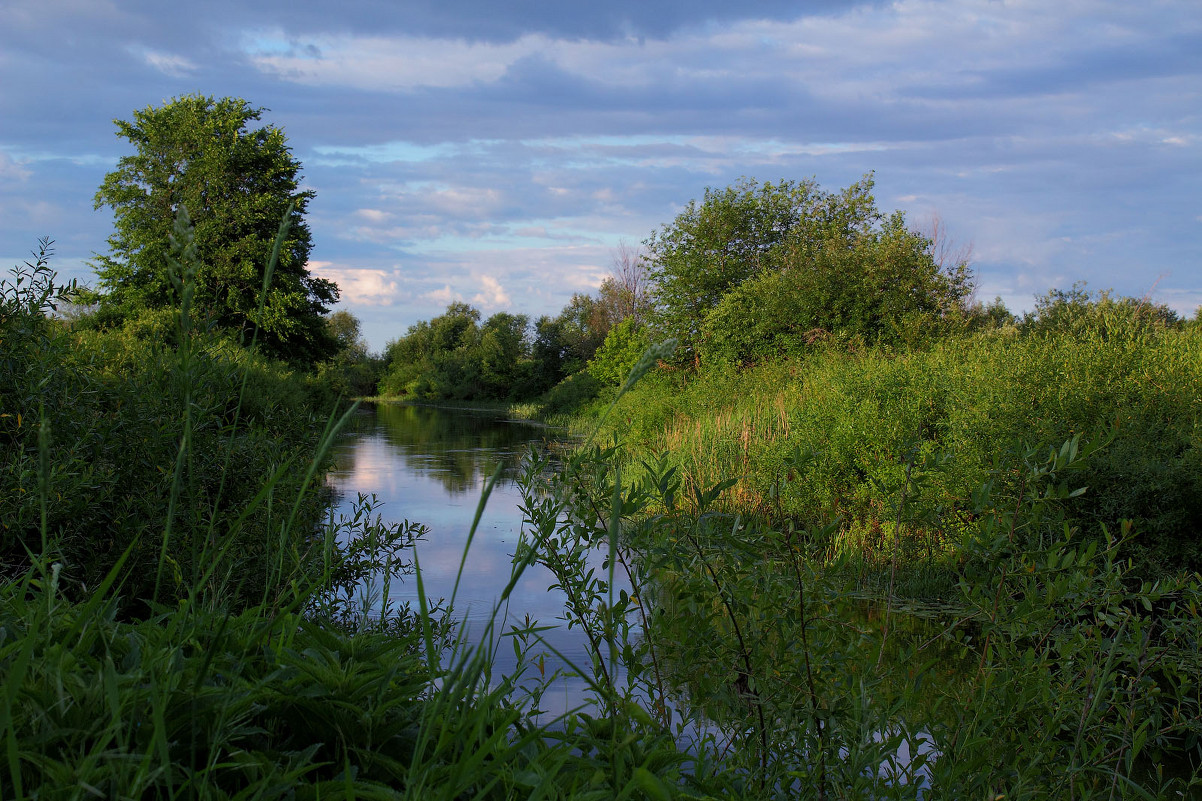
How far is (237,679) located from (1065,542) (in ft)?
7.71

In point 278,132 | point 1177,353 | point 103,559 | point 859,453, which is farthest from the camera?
point 278,132

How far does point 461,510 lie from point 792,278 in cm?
1175

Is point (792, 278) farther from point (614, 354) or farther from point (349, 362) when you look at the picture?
point (349, 362)

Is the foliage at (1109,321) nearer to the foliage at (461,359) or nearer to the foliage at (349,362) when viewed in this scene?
the foliage at (349,362)

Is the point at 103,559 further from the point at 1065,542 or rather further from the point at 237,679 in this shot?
the point at 1065,542

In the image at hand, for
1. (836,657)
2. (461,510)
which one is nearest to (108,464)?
(836,657)

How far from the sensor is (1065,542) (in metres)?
2.39

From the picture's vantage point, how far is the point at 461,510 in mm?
12445

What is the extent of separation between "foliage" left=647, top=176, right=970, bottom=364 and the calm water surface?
700 cm

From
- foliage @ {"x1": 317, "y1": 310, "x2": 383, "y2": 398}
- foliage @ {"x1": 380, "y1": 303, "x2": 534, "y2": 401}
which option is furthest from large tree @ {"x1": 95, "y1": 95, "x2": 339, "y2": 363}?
foliage @ {"x1": 380, "y1": 303, "x2": 534, "y2": 401}

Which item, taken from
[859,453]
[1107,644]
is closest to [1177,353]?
[859,453]

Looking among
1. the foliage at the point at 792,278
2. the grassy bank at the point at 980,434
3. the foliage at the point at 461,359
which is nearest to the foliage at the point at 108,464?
the grassy bank at the point at 980,434

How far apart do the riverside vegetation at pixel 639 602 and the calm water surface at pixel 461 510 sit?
12.2 inches

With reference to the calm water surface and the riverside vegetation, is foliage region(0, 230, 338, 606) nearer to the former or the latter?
the riverside vegetation
